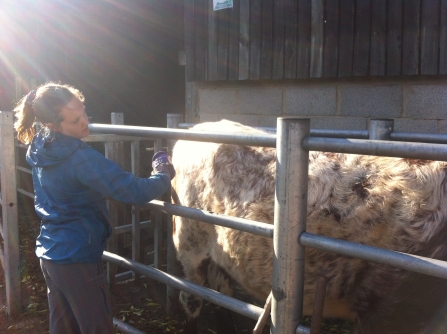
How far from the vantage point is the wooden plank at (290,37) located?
Answer: 479 cm

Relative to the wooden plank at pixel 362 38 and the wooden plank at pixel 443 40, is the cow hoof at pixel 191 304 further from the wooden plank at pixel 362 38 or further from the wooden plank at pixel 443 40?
the wooden plank at pixel 443 40

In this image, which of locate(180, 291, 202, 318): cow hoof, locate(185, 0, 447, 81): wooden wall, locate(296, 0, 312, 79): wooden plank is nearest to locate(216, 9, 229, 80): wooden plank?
locate(185, 0, 447, 81): wooden wall

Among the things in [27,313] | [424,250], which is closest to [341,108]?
[424,250]

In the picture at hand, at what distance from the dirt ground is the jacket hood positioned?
1.86m

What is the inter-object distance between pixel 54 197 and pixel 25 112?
528 mm

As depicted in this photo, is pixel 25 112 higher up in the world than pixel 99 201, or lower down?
higher up

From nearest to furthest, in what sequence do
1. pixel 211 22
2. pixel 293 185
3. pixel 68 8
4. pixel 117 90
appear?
pixel 293 185 < pixel 211 22 < pixel 68 8 < pixel 117 90

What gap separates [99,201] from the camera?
2.37 metres

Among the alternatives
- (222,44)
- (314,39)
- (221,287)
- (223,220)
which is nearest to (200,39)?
(222,44)

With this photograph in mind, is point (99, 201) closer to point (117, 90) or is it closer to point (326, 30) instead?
point (326, 30)

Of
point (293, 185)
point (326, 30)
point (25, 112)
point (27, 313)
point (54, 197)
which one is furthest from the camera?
point (326, 30)

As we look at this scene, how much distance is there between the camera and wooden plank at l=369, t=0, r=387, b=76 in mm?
4191

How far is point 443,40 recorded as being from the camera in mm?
3879

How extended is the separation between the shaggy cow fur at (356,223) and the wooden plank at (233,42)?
2.59 metres
